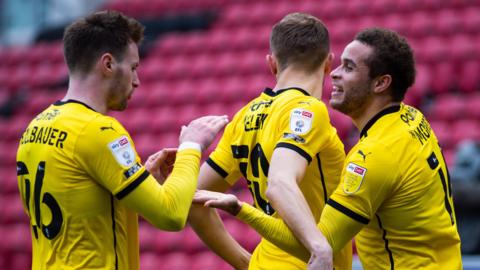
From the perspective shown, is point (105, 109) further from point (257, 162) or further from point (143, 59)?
point (143, 59)

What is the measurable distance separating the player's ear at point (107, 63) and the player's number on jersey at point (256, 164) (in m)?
0.70

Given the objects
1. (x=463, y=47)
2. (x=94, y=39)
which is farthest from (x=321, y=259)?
(x=463, y=47)

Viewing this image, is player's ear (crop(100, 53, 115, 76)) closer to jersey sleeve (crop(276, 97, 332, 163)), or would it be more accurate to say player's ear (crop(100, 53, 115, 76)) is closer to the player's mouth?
jersey sleeve (crop(276, 97, 332, 163))

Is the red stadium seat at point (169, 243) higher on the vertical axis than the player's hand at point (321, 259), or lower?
lower

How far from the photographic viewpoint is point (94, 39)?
356 centimetres

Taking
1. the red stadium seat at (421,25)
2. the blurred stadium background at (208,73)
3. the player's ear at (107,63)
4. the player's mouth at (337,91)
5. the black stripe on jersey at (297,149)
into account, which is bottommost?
the blurred stadium background at (208,73)

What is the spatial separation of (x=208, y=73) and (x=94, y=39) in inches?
336

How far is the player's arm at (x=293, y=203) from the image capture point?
10.9ft

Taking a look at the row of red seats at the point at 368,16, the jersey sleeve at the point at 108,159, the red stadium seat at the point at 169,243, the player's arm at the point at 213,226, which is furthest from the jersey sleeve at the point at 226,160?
the row of red seats at the point at 368,16

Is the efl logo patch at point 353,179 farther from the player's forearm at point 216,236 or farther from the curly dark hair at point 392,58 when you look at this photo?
the player's forearm at point 216,236

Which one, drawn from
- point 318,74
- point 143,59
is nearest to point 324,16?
point 143,59

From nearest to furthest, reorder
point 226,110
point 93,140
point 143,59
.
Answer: point 93,140 → point 226,110 → point 143,59

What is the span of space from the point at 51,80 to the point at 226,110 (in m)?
3.88

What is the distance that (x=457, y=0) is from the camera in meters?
11.7
